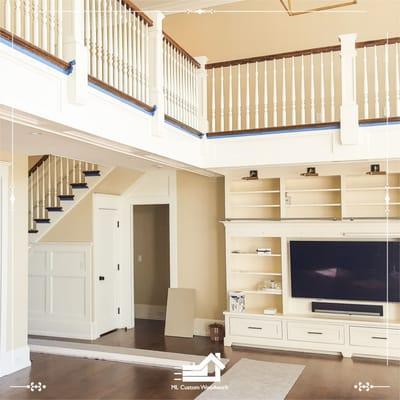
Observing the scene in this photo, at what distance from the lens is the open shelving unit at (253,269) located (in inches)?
255

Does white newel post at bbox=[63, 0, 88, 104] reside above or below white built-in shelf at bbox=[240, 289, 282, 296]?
above

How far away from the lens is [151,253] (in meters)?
8.11

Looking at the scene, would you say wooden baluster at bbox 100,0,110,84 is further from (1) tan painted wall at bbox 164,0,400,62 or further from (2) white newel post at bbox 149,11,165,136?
(1) tan painted wall at bbox 164,0,400,62

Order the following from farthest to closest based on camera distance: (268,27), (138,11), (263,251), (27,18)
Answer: (268,27), (263,251), (138,11), (27,18)

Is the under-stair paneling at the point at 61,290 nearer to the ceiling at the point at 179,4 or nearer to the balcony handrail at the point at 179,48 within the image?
the balcony handrail at the point at 179,48

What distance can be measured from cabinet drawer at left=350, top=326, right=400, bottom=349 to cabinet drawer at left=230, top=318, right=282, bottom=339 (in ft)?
3.15

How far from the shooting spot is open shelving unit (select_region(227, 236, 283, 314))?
6.48m

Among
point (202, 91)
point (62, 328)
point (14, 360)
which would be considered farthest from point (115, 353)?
point (202, 91)

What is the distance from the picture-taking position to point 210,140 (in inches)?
226

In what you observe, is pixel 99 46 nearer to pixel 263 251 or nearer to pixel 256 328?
pixel 263 251

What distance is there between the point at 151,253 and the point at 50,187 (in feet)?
7.10

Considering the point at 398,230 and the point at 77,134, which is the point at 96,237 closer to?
the point at 77,134

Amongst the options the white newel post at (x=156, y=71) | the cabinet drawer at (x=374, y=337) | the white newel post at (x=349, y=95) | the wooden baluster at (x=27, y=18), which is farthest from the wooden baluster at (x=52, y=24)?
the cabinet drawer at (x=374, y=337)

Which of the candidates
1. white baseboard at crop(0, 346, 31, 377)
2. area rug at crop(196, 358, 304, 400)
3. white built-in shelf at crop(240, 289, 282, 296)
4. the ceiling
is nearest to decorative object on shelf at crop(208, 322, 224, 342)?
white built-in shelf at crop(240, 289, 282, 296)
